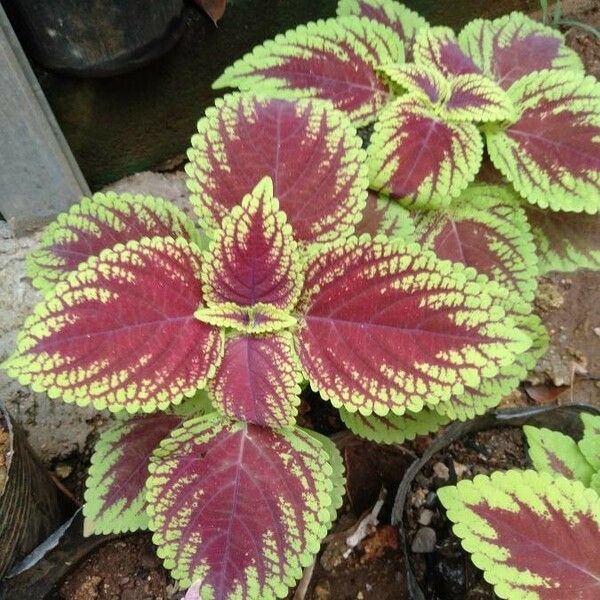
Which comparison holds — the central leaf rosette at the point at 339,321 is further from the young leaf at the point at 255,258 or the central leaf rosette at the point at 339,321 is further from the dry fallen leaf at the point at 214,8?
the dry fallen leaf at the point at 214,8

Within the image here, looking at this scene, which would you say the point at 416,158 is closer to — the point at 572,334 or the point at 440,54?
the point at 440,54

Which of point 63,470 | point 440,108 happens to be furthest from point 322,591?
point 440,108

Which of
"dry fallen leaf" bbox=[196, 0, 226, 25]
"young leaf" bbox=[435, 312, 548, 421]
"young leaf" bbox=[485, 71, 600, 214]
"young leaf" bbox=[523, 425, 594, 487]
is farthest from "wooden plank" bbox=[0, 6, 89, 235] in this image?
"young leaf" bbox=[523, 425, 594, 487]

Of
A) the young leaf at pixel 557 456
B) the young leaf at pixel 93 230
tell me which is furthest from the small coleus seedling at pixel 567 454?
the young leaf at pixel 93 230

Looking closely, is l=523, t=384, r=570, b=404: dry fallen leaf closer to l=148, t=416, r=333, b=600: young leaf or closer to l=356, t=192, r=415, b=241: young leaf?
l=356, t=192, r=415, b=241: young leaf

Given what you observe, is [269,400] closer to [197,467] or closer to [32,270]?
[197,467]

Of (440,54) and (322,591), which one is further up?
(440,54)
